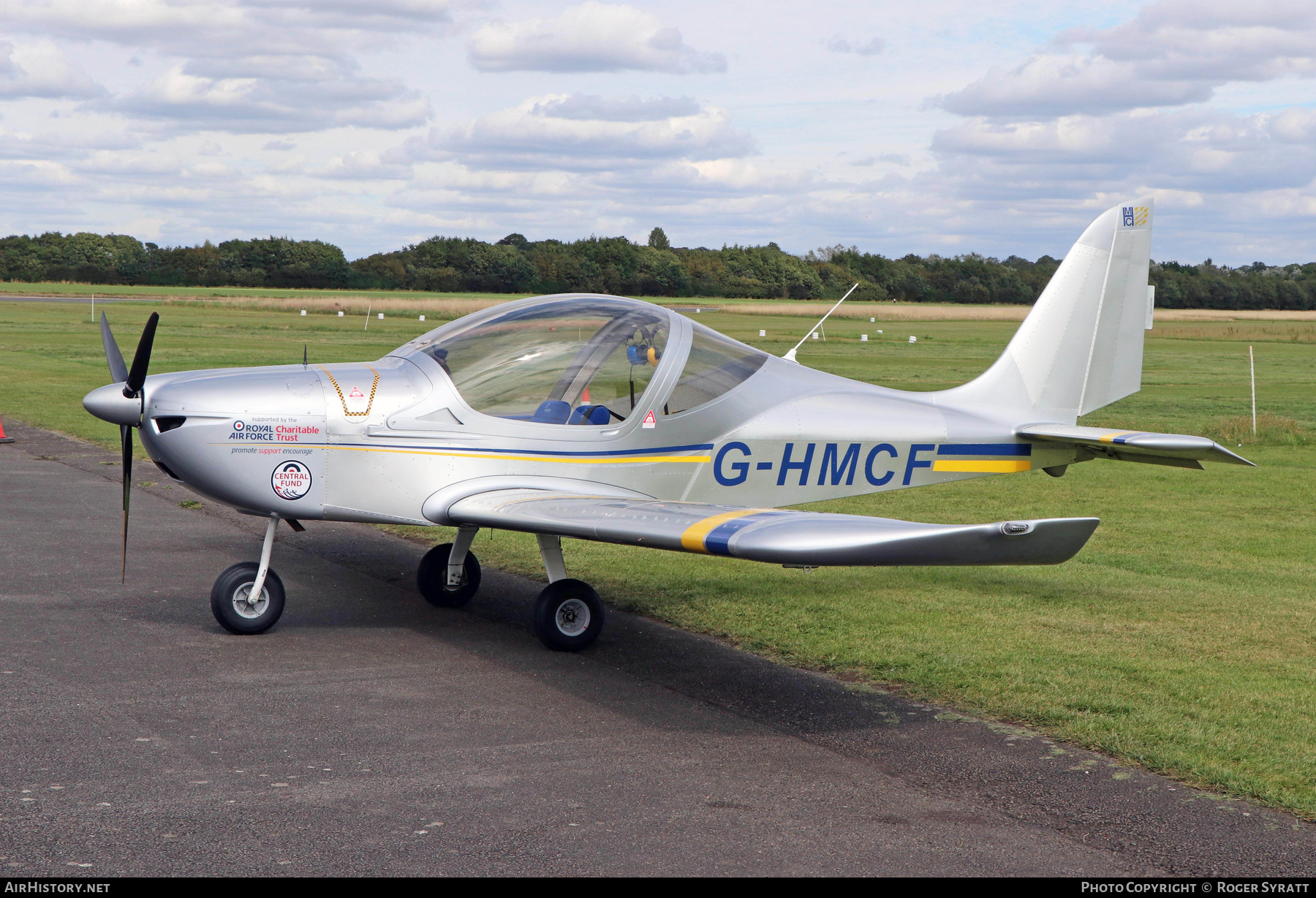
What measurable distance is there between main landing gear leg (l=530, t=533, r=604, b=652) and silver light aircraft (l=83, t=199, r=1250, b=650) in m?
0.01

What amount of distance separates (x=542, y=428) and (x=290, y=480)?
1.55 meters

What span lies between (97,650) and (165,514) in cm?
508

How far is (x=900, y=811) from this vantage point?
14.9 ft

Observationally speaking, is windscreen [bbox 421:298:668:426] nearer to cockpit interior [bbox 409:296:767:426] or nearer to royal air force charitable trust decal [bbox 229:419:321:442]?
cockpit interior [bbox 409:296:767:426]

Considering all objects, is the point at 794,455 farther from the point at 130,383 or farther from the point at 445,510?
the point at 130,383

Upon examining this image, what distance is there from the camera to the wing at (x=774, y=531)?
4.68 meters

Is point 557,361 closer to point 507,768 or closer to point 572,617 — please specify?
point 572,617

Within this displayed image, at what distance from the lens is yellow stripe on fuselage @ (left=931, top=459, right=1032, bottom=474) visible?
8.15 metres

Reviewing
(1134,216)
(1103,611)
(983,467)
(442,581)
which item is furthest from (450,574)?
(1134,216)

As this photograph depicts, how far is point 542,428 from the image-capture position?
719cm

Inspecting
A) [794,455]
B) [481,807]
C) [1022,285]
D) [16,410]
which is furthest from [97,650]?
[1022,285]

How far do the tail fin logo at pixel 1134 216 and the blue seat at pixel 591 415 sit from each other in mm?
4689

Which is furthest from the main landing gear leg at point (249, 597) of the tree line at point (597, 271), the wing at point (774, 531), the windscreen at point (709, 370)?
the tree line at point (597, 271)

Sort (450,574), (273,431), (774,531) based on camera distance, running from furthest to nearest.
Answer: (450,574) → (273,431) → (774,531)
